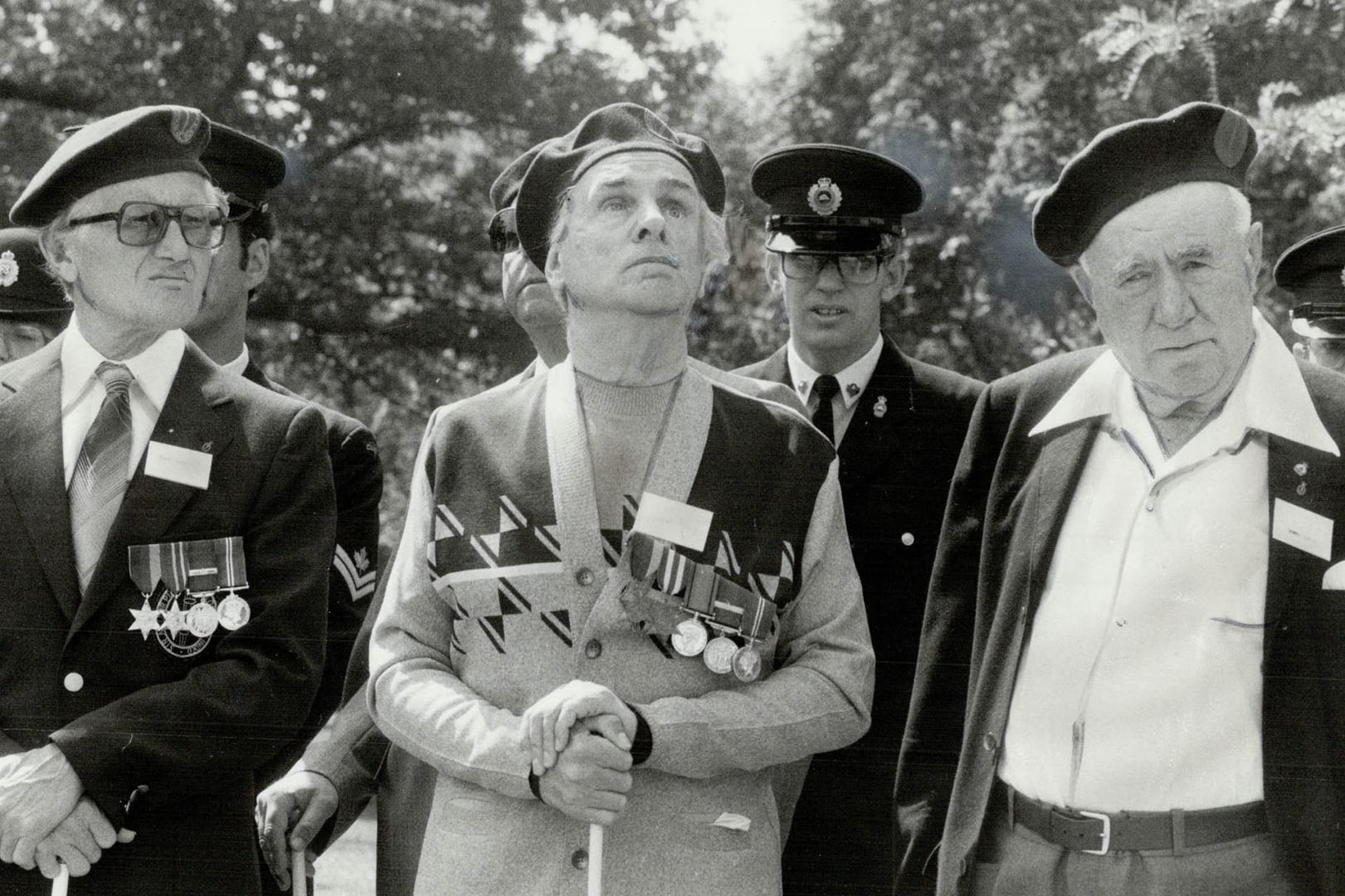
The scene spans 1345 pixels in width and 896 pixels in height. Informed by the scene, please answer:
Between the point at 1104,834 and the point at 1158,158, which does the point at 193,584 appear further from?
the point at 1158,158

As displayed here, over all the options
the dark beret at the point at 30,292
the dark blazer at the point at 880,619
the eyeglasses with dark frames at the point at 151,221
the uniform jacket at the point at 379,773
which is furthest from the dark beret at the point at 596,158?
the dark beret at the point at 30,292

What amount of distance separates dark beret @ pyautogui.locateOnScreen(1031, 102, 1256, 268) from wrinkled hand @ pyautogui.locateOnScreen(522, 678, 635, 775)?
1301 millimetres

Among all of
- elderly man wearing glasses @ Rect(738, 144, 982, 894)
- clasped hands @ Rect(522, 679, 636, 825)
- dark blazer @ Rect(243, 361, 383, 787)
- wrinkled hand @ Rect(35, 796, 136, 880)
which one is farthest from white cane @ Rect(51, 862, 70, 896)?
elderly man wearing glasses @ Rect(738, 144, 982, 894)

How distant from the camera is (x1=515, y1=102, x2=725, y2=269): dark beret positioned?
132 inches

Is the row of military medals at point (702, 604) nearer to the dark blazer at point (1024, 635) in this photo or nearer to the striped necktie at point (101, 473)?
the dark blazer at point (1024, 635)

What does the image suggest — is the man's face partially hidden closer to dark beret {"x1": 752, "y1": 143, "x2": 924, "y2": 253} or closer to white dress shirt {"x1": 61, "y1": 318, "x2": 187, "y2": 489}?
white dress shirt {"x1": 61, "y1": 318, "x2": 187, "y2": 489}

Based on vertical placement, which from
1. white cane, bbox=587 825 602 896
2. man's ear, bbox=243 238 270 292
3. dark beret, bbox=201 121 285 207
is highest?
dark beret, bbox=201 121 285 207

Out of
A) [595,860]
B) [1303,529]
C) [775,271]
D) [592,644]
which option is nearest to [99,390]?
[592,644]

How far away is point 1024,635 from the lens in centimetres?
331

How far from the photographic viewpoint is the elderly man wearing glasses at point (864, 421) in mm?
4242

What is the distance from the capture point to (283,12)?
1188 centimetres

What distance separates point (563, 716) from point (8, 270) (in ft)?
9.06

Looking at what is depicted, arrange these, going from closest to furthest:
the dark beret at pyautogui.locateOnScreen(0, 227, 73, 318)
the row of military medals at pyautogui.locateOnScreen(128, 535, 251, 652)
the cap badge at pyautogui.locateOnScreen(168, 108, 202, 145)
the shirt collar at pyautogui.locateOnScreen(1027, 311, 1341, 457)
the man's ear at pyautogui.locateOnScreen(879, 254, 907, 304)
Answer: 1. the shirt collar at pyautogui.locateOnScreen(1027, 311, 1341, 457)
2. the row of military medals at pyautogui.locateOnScreen(128, 535, 251, 652)
3. the cap badge at pyautogui.locateOnScreen(168, 108, 202, 145)
4. the man's ear at pyautogui.locateOnScreen(879, 254, 907, 304)
5. the dark beret at pyautogui.locateOnScreen(0, 227, 73, 318)

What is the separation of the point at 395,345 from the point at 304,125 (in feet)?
5.55
